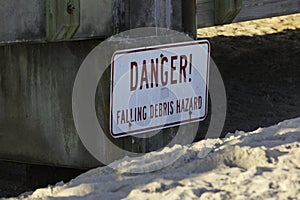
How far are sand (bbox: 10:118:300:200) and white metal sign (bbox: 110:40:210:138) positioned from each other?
710 mm

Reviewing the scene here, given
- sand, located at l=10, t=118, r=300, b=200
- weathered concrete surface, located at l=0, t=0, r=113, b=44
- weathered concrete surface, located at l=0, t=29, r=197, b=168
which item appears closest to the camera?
sand, located at l=10, t=118, r=300, b=200

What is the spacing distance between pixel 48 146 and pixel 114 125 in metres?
0.77

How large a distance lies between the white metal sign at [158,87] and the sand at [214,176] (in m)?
0.71

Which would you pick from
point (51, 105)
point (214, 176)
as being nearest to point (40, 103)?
point (51, 105)

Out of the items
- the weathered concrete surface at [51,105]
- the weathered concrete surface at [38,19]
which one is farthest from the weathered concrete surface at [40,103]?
the weathered concrete surface at [38,19]

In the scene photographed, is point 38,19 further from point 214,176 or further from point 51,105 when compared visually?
point 214,176

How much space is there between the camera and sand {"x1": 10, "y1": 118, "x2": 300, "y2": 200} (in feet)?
10.9

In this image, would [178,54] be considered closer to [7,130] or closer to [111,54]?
[111,54]

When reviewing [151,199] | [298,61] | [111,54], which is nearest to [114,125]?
[111,54]

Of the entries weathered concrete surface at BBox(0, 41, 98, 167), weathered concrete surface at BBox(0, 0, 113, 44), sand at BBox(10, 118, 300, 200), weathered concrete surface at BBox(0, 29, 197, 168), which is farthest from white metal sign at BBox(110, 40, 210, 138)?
sand at BBox(10, 118, 300, 200)

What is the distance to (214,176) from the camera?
353 centimetres

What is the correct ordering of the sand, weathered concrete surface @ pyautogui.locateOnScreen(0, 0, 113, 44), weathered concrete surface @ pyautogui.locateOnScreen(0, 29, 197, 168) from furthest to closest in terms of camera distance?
weathered concrete surface @ pyautogui.locateOnScreen(0, 29, 197, 168) < weathered concrete surface @ pyautogui.locateOnScreen(0, 0, 113, 44) < the sand

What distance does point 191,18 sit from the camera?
540cm

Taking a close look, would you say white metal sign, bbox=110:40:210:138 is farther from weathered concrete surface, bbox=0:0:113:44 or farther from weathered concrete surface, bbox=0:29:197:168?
weathered concrete surface, bbox=0:0:113:44
